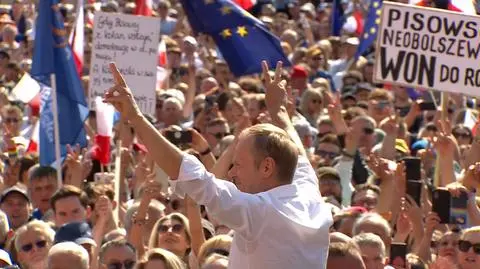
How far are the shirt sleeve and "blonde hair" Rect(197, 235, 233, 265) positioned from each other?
2764mm

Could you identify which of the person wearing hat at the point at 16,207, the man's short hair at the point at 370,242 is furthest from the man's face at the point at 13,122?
the man's short hair at the point at 370,242

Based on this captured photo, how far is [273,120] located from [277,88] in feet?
0.48

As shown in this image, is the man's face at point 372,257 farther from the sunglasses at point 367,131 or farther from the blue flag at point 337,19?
the blue flag at point 337,19

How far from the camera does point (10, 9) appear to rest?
79.0 ft

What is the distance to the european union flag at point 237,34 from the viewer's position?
13562 mm

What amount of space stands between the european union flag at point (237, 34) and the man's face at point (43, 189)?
2.37 meters

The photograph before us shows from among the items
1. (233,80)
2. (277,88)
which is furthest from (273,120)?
(233,80)

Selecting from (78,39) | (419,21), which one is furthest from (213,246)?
(78,39)

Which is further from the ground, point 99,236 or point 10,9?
point 99,236

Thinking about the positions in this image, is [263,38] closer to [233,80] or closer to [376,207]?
[376,207]

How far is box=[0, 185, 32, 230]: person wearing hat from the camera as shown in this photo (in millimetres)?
11383

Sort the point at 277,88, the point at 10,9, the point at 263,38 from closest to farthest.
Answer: the point at 277,88, the point at 263,38, the point at 10,9

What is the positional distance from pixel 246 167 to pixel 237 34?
8.08m

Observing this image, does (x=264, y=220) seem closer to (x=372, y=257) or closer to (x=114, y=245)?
(x=372, y=257)
